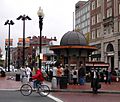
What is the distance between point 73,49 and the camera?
3556cm

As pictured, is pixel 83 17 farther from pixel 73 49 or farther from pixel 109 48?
pixel 73 49

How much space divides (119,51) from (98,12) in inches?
591

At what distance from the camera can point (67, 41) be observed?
1431 inches

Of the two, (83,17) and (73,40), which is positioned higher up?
(83,17)

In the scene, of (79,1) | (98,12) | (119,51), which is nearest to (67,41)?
(119,51)

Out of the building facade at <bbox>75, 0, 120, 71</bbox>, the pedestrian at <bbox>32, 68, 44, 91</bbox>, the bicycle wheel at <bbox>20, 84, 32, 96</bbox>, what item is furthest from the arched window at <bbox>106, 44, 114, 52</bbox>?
the bicycle wheel at <bbox>20, 84, 32, 96</bbox>

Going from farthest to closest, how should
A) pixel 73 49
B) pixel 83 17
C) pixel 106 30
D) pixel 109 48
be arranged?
pixel 83 17
pixel 106 30
pixel 109 48
pixel 73 49

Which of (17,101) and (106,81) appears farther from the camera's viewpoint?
(106,81)

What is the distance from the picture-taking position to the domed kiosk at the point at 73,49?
35.6m

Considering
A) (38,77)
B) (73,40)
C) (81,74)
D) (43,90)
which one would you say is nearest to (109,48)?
(73,40)

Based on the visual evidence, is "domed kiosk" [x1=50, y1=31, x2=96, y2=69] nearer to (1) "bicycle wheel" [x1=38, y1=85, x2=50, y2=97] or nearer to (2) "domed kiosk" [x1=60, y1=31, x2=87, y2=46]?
(2) "domed kiosk" [x1=60, y1=31, x2=87, y2=46]

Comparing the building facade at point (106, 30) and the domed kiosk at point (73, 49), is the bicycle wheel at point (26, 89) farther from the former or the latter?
the building facade at point (106, 30)

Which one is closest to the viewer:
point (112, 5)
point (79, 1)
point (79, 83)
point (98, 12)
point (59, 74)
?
point (59, 74)

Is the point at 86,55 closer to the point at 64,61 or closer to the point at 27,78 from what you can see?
the point at 64,61
